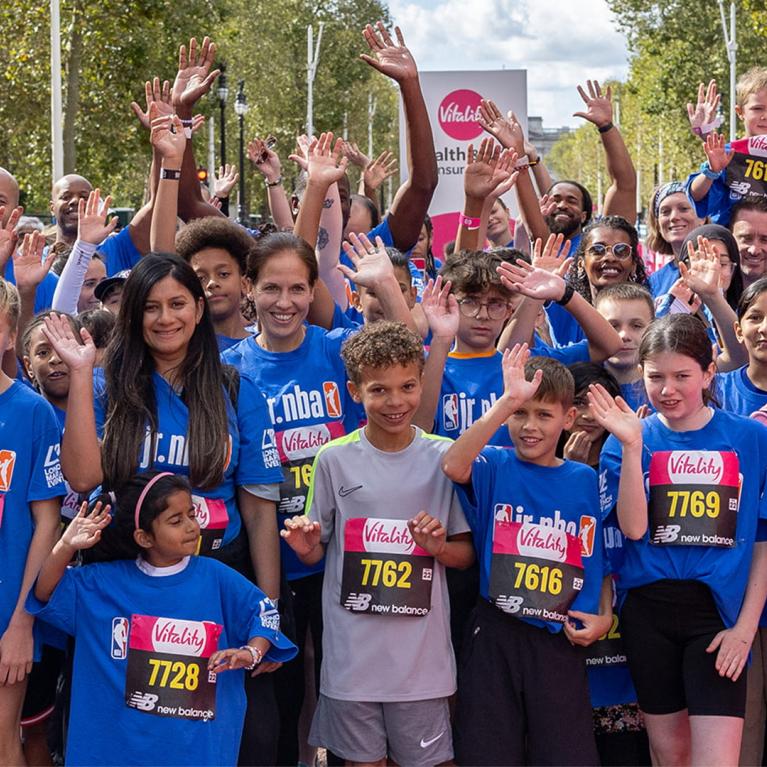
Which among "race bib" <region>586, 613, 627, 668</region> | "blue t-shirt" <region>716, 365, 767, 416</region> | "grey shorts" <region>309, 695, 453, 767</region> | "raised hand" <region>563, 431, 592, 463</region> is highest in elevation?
"blue t-shirt" <region>716, 365, 767, 416</region>

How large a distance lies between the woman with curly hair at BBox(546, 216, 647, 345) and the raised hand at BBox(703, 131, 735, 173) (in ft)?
3.12

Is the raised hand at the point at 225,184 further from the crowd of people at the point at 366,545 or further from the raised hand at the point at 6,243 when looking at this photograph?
the crowd of people at the point at 366,545

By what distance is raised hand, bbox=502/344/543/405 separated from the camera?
4242 mm

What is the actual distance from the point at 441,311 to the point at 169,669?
171cm

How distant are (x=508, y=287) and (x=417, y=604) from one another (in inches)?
54.2

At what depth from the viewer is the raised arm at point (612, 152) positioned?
7.29 meters

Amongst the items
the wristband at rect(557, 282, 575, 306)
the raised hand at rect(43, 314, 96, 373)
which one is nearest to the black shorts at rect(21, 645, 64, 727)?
the raised hand at rect(43, 314, 96, 373)

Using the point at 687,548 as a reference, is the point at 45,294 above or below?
above

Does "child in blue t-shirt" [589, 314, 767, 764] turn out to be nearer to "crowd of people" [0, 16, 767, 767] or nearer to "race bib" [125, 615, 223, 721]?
"crowd of people" [0, 16, 767, 767]

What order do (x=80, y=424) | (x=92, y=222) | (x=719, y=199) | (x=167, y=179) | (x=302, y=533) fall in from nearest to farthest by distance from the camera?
(x=80, y=424) < (x=302, y=533) < (x=167, y=179) < (x=92, y=222) < (x=719, y=199)

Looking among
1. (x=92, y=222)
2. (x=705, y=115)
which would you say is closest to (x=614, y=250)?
(x=705, y=115)

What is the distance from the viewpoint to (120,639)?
4.05 m

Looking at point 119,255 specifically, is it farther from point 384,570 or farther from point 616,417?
point 616,417

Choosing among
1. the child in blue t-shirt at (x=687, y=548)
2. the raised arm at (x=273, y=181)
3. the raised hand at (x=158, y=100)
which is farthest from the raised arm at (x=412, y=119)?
the child in blue t-shirt at (x=687, y=548)
